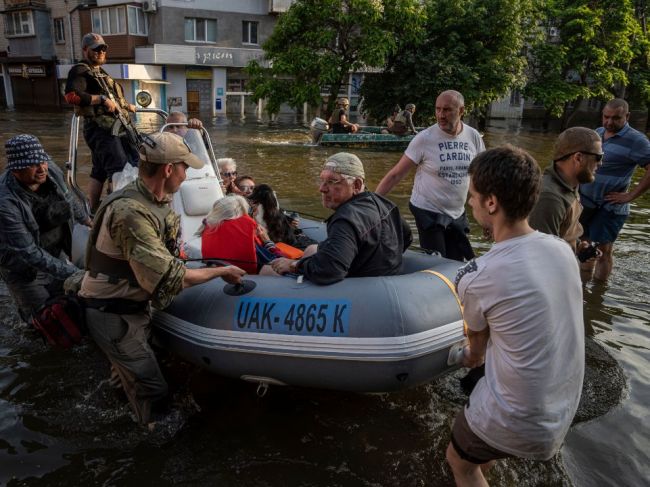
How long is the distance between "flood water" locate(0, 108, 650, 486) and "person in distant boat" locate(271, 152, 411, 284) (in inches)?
38.0

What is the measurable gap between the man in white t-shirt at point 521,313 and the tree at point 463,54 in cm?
1685

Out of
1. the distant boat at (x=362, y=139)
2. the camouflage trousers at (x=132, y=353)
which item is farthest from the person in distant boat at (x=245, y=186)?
the distant boat at (x=362, y=139)

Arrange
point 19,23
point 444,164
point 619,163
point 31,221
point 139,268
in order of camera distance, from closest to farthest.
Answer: point 139,268 < point 31,221 < point 444,164 < point 619,163 < point 19,23

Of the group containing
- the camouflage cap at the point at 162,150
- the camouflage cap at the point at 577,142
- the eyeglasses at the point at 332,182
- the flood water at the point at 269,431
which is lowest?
the flood water at the point at 269,431

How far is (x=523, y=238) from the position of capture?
1.80 meters

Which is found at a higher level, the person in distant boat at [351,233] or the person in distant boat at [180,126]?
the person in distant boat at [180,126]

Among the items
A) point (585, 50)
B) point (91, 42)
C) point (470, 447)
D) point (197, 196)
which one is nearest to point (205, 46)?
point (585, 50)

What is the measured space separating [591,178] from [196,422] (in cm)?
284

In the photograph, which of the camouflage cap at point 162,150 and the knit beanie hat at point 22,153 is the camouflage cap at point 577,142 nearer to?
the camouflage cap at point 162,150

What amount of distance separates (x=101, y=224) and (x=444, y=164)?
104 inches

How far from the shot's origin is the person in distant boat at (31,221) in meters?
3.58

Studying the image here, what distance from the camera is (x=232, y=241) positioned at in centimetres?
358

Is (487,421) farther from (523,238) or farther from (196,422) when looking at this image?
(196,422)

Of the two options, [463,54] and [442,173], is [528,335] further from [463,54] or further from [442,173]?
[463,54]
